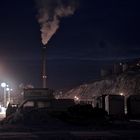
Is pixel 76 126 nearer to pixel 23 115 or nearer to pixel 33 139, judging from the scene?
pixel 23 115

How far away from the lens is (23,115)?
103ft

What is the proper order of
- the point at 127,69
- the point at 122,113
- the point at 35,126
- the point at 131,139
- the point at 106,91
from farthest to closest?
the point at 127,69
the point at 106,91
the point at 122,113
the point at 35,126
the point at 131,139

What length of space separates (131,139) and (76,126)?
30.7 feet

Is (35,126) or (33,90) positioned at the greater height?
(33,90)

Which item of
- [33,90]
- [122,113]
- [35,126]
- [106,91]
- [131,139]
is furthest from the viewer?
[106,91]

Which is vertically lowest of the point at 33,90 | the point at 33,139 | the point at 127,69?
the point at 33,139

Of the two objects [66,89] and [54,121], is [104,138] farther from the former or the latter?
[66,89]

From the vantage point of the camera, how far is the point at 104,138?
67.7 ft

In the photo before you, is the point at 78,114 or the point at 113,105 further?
the point at 113,105

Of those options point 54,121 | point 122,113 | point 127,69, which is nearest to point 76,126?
point 54,121

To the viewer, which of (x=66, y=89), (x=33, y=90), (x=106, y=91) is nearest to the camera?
(x=33, y=90)

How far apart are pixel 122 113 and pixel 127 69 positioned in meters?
114

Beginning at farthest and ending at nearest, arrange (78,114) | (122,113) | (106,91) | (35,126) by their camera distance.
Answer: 1. (106,91)
2. (122,113)
3. (78,114)
4. (35,126)

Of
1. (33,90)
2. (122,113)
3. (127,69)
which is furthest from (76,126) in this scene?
(127,69)
